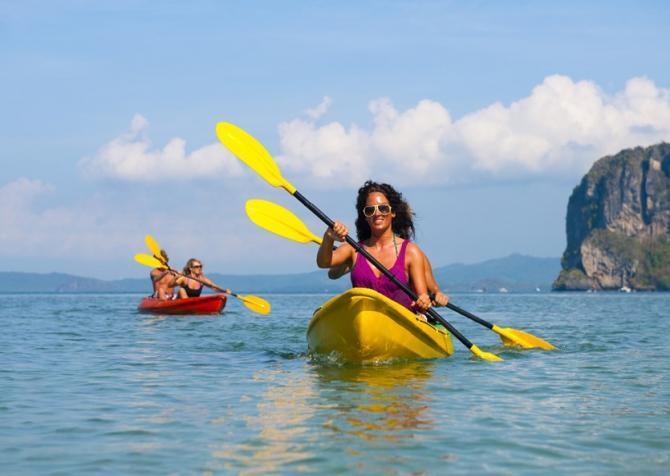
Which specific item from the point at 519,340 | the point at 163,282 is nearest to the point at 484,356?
the point at 519,340

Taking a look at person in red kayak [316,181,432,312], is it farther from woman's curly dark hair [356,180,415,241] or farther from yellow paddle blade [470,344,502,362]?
yellow paddle blade [470,344,502,362]

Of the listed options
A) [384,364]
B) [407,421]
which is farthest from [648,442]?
[384,364]

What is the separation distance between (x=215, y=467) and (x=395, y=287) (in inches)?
198

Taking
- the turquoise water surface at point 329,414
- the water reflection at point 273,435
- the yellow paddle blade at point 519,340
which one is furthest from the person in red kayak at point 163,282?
the water reflection at point 273,435

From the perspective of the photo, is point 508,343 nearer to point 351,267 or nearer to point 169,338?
point 351,267

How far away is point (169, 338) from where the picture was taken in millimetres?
15141

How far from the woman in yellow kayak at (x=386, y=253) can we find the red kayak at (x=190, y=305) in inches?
516

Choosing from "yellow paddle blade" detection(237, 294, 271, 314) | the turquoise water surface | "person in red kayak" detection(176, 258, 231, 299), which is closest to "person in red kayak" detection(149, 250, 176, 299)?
"person in red kayak" detection(176, 258, 231, 299)

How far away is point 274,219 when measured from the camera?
1056cm

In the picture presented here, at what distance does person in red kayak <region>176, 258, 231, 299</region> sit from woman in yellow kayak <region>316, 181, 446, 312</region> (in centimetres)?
1294

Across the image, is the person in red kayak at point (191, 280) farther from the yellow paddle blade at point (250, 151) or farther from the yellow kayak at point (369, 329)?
the yellow kayak at point (369, 329)

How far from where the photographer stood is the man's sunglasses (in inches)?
375

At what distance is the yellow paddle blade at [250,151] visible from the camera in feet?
36.1

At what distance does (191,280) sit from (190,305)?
101 centimetres
